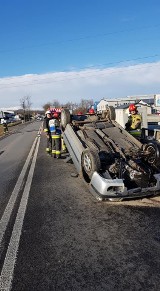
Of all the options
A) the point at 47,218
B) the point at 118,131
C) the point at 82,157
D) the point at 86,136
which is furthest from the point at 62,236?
the point at 118,131

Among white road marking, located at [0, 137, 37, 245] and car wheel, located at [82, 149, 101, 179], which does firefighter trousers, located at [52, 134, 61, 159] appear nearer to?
white road marking, located at [0, 137, 37, 245]

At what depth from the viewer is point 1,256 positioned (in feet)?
11.0

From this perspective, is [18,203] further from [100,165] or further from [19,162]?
[19,162]

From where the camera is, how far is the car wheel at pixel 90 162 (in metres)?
5.27

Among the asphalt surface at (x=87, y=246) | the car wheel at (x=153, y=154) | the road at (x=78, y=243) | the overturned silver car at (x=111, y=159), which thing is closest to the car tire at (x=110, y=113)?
the overturned silver car at (x=111, y=159)

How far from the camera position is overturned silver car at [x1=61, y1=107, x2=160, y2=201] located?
15.9 ft

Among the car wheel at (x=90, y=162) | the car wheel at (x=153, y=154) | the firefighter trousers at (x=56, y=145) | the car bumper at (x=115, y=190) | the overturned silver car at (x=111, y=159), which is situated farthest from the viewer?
the firefighter trousers at (x=56, y=145)

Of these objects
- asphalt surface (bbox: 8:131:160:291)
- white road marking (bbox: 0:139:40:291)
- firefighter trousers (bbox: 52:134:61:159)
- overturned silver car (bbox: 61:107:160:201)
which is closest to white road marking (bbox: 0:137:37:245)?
white road marking (bbox: 0:139:40:291)

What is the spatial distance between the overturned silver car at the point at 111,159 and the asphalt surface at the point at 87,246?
315mm

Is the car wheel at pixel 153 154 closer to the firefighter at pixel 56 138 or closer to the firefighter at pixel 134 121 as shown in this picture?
the firefighter at pixel 134 121

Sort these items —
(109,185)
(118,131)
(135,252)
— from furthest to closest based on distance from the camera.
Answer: (118,131) → (109,185) → (135,252)

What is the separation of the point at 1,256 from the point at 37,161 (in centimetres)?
650

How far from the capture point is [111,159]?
5.89 metres

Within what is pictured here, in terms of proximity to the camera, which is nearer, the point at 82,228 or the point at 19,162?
the point at 82,228
